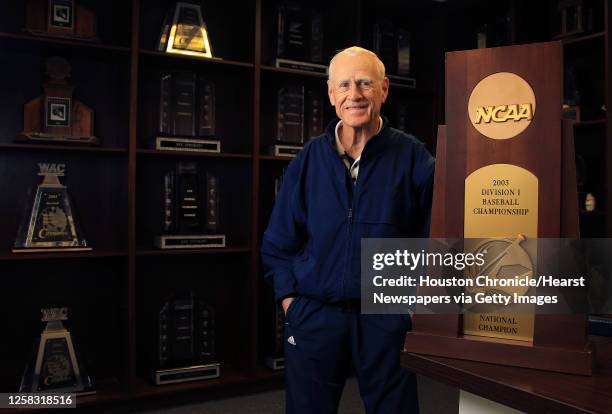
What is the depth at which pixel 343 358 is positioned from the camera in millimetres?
1717

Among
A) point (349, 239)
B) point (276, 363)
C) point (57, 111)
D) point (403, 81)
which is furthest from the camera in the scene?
point (403, 81)

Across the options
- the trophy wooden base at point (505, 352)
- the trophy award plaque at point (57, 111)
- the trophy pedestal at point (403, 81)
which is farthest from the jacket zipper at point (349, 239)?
the trophy pedestal at point (403, 81)

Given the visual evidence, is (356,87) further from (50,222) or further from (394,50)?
(394,50)

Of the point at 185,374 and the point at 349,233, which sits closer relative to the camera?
the point at 349,233

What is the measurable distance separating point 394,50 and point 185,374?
2292 mm

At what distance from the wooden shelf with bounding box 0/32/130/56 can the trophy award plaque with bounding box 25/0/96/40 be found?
1.9 inches

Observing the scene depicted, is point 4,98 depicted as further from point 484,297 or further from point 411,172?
point 484,297

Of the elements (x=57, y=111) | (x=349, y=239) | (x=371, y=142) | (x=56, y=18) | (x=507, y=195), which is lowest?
(x=349, y=239)

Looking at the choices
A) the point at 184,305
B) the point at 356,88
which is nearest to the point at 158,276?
the point at 184,305

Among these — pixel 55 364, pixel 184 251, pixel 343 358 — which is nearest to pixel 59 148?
pixel 184 251

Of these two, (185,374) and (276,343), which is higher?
(276,343)

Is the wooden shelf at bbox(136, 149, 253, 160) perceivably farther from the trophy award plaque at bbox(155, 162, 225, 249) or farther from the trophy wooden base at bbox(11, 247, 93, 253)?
the trophy wooden base at bbox(11, 247, 93, 253)

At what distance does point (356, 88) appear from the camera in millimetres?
1747

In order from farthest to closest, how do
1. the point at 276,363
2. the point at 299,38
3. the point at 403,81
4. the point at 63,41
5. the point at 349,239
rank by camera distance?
the point at 403,81 < the point at 299,38 < the point at 276,363 < the point at 63,41 < the point at 349,239
